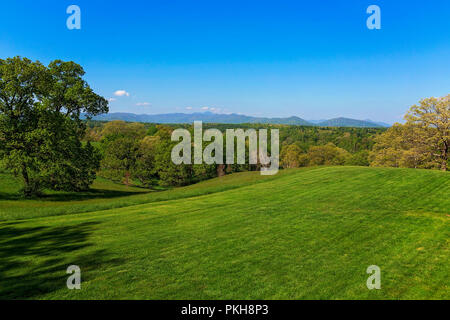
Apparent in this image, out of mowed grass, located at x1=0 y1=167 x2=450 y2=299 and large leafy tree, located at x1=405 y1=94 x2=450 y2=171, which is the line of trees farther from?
mowed grass, located at x1=0 y1=167 x2=450 y2=299

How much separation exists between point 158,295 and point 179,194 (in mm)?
20868

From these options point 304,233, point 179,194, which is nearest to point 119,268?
point 304,233

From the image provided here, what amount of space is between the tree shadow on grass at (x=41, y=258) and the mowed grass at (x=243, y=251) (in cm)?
4

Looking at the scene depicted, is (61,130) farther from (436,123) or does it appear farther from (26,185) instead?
(436,123)

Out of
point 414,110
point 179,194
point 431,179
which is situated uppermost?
point 414,110

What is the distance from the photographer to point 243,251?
10.2 meters

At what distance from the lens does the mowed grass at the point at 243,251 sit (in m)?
7.42

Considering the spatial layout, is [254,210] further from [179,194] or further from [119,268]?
[179,194]

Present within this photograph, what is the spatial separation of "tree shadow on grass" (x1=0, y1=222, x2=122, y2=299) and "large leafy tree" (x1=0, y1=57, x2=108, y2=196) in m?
16.6

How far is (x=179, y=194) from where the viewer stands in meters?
27.8
